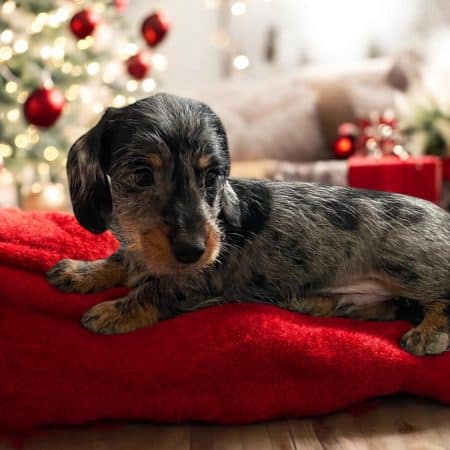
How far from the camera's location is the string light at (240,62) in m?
5.07

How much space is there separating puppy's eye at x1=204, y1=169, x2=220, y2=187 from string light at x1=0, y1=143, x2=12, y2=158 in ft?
7.13

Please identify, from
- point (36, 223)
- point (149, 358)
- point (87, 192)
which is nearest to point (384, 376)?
point (149, 358)

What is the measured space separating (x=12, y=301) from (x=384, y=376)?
109 centimetres

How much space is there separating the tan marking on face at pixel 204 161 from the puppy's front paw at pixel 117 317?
444mm

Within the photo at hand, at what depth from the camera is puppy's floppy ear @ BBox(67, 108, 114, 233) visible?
1.76 m

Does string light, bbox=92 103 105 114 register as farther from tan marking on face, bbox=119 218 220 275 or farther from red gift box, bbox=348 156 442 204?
tan marking on face, bbox=119 218 220 275

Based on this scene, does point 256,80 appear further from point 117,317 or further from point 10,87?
point 117,317

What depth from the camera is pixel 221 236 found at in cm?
181

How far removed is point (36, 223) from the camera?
2.22m

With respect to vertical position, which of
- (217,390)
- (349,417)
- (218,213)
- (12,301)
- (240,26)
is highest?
(240,26)

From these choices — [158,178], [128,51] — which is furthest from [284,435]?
[128,51]

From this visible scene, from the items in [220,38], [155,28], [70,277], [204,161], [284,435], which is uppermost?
[155,28]

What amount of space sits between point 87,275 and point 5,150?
1870mm

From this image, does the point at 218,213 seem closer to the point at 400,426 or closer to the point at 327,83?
the point at 400,426
